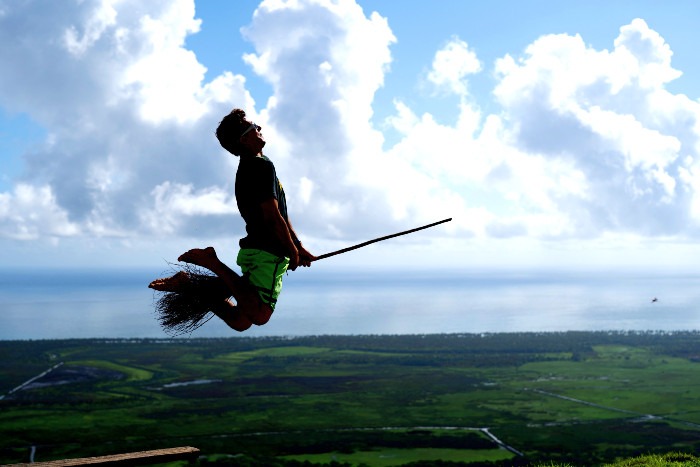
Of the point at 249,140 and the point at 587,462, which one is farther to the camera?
the point at 587,462

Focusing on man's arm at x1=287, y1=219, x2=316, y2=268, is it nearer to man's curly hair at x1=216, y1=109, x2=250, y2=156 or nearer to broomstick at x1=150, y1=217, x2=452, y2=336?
broomstick at x1=150, y1=217, x2=452, y2=336

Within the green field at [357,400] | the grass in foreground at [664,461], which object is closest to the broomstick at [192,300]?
the grass in foreground at [664,461]

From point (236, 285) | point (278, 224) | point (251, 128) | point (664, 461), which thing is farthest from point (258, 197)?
point (664, 461)

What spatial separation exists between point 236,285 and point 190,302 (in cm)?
49

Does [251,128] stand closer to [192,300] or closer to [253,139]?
[253,139]

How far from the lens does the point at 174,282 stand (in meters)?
5.91

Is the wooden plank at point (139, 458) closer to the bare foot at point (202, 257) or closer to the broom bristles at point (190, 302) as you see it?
the broom bristles at point (190, 302)

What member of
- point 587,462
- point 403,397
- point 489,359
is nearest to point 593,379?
point 489,359

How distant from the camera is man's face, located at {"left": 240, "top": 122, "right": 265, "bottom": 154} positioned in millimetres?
5684

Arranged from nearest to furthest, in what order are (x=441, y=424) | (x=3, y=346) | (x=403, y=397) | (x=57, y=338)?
1. (x=441, y=424)
2. (x=403, y=397)
3. (x=3, y=346)
4. (x=57, y=338)

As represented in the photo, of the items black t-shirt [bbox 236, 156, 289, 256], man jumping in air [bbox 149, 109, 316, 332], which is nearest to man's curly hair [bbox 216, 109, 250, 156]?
man jumping in air [bbox 149, 109, 316, 332]

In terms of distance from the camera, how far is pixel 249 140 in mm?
5695

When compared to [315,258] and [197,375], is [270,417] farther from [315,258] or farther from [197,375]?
[315,258]

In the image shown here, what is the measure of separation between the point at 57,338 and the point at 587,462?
154 meters
